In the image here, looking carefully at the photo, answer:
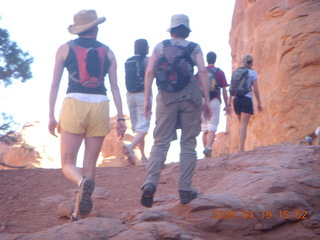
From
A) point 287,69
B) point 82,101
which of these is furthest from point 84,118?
point 287,69

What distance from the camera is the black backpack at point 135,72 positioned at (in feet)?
28.5

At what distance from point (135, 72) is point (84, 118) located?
3.49 meters

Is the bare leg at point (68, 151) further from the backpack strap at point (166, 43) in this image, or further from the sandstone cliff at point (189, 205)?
the backpack strap at point (166, 43)

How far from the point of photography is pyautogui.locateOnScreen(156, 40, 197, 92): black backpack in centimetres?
545

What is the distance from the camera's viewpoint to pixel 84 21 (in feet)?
18.4

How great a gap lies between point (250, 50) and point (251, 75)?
34.2 ft

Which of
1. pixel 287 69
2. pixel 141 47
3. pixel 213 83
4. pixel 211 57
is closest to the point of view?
pixel 141 47

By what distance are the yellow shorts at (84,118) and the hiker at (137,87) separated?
3.23 metres

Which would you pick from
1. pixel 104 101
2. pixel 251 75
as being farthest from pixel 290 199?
pixel 251 75

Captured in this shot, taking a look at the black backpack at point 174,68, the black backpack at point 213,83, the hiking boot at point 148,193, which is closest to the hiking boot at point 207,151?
the black backpack at point 213,83

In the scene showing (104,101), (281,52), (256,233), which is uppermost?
(281,52)

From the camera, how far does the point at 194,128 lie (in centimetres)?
550

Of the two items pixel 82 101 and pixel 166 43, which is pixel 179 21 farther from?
pixel 82 101

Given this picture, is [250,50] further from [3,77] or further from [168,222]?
[168,222]
